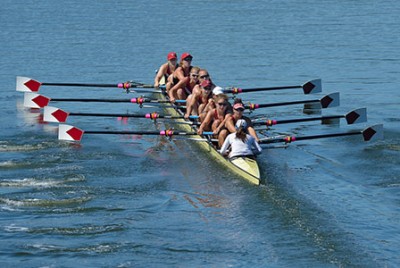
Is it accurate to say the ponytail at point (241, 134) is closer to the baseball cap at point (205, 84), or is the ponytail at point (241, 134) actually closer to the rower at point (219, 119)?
the rower at point (219, 119)

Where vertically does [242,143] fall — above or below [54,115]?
above

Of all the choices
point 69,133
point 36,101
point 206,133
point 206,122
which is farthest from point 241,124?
point 36,101

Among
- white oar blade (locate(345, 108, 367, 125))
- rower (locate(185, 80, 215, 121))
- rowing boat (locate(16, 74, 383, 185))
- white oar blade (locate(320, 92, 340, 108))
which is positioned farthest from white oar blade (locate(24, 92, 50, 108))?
white oar blade (locate(345, 108, 367, 125))

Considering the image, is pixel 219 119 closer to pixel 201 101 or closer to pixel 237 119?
pixel 237 119

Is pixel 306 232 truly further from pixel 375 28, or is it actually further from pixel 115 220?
pixel 375 28

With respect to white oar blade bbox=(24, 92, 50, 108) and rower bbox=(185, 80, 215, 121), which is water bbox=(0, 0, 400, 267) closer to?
white oar blade bbox=(24, 92, 50, 108)

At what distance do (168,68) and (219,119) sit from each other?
27.9 ft

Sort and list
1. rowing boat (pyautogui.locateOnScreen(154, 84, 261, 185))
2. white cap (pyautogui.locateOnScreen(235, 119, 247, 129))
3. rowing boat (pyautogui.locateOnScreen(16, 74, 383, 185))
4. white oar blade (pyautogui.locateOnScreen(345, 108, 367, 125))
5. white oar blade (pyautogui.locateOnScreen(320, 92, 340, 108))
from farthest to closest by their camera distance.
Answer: white oar blade (pyautogui.locateOnScreen(320, 92, 340, 108))
white oar blade (pyautogui.locateOnScreen(345, 108, 367, 125))
rowing boat (pyautogui.locateOnScreen(16, 74, 383, 185))
white cap (pyautogui.locateOnScreen(235, 119, 247, 129))
rowing boat (pyautogui.locateOnScreen(154, 84, 261, 185))

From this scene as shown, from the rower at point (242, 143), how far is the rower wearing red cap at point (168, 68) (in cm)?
916

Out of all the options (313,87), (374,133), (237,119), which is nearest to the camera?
(237,119)

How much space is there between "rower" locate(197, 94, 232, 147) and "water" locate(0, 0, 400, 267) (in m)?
0.83

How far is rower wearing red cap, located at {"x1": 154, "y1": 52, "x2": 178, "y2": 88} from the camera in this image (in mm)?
29969

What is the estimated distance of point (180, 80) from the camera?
2806cm

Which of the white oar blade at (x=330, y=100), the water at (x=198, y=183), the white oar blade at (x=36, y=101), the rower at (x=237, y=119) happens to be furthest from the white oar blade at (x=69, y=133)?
the white oar blade at (x=330, y=100)
